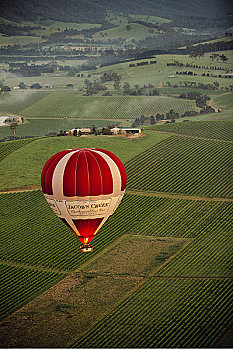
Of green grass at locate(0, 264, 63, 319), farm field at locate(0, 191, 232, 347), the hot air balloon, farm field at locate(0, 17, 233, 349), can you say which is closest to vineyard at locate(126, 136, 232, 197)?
farm field at locate(0, 17, 233, 349)

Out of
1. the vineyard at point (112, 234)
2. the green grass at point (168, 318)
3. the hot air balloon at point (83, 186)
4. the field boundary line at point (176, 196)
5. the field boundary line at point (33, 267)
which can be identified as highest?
the hot air balloon at point (83, 186)

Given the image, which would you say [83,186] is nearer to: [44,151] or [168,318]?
[168,318]

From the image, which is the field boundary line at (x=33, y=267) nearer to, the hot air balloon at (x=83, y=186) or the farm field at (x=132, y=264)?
the farm field at (x=132, y=264)

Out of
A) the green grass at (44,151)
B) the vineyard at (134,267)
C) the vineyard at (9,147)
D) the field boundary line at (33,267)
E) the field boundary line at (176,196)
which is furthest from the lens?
the vineyard at (9,147)

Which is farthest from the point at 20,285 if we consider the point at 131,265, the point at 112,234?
the point at 112,234

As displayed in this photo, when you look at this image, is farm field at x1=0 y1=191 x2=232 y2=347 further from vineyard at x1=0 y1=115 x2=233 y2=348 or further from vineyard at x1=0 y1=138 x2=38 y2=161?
vineyard at x1=0 y1=138 x2=38 y2=161

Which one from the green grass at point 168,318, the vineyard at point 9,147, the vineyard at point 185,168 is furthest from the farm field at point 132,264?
the vineyard at point 9,147
